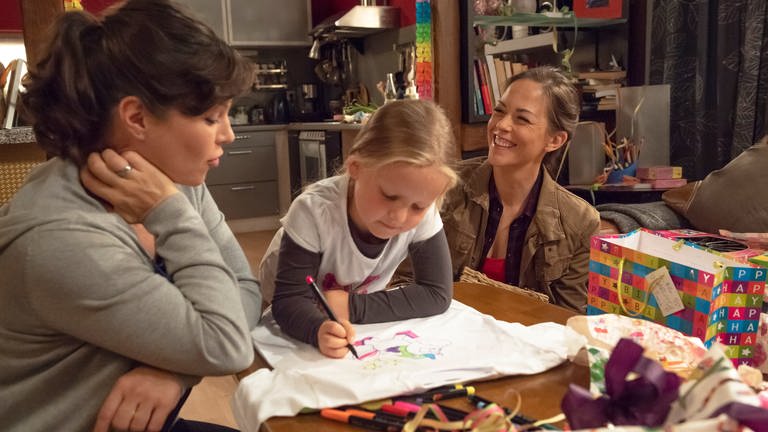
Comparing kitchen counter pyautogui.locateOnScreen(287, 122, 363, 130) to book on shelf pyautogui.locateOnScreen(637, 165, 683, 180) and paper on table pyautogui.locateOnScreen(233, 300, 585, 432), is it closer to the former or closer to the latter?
book on shelf pyautogui.locateOnScreen(637, 165, 683, 180)

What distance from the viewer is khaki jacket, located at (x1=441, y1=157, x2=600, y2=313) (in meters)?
1.75

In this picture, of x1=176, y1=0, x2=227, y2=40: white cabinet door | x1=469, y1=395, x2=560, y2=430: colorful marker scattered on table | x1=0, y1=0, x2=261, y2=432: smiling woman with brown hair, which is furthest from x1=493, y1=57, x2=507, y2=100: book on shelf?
x1=176, y1=0, x2=227, y2=40: white cabinet door

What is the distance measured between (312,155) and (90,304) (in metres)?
4.25

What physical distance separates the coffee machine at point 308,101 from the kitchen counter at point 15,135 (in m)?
3.89

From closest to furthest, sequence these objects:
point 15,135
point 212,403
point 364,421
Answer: point 364,421
point 15,135
point 212,403

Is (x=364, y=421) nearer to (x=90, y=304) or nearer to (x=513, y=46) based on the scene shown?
(x=90, y=304)

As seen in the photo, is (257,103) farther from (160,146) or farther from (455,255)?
(160,146)

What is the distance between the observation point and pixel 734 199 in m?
2.09

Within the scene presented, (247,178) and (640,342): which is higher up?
(640,342)

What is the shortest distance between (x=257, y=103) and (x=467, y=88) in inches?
143

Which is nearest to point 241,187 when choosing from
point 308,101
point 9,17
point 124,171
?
point 308,101

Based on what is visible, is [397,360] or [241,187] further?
[241,187]

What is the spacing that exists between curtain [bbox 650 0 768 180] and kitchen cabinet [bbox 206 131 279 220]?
3.32m

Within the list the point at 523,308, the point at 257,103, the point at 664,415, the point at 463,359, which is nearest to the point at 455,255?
the point at 523,308
